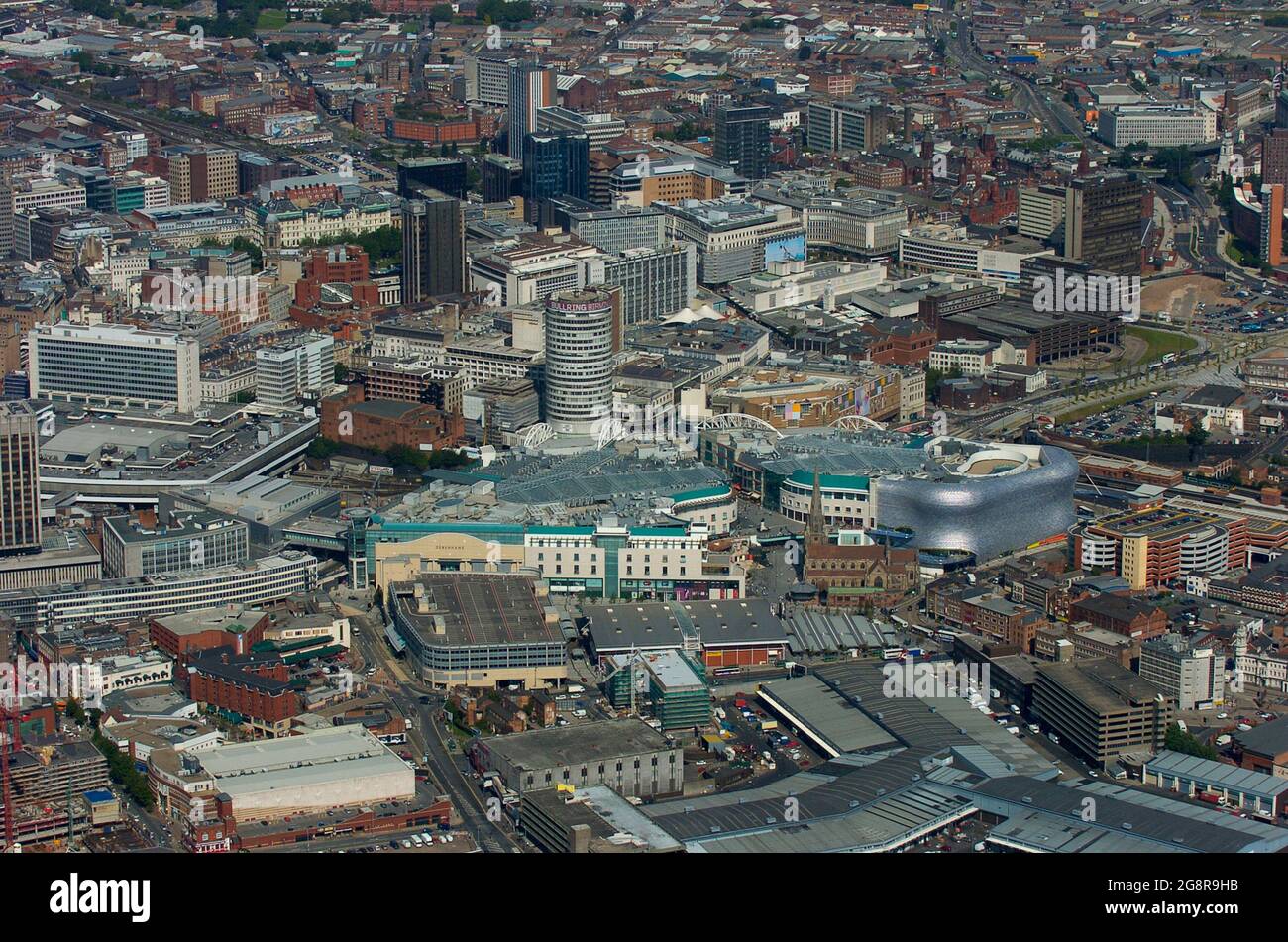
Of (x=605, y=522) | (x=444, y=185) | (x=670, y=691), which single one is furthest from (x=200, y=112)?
(x=670, y=691)

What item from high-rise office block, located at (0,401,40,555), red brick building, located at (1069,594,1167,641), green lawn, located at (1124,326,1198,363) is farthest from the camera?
green lawn, located at (1124,326,1198,363)

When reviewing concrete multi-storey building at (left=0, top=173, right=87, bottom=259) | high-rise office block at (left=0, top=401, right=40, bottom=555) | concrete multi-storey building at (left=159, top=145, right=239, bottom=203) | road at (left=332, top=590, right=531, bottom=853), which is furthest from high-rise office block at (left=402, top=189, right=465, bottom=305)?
road at (left=332, top=590, right=531, bottom=853)

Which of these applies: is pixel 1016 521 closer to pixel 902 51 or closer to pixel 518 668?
pixel 518 668

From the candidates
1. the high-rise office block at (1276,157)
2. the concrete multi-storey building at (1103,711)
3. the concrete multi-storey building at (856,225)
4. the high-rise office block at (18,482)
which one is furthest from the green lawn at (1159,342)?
the high-rise office block at (18,482)

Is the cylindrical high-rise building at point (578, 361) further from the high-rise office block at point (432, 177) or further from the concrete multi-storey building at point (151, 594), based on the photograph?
the high-rise office block at point (432, 177)

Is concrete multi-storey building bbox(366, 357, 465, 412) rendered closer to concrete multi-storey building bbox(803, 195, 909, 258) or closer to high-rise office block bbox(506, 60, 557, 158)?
concrete multi-storey building bbox(803, 195, 909, 258)
